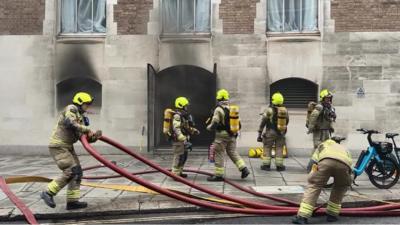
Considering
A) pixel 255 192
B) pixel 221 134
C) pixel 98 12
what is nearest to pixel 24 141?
pixel 98 12

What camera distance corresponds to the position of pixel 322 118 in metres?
8.94

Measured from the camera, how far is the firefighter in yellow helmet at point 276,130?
30.4 ft

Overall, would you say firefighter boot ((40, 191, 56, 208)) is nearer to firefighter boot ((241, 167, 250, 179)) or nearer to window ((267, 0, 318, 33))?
firefighter boot ((241, 167, 250, 179))

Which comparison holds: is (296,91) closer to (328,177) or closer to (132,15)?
(132,15)

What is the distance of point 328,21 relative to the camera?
12.0 meters

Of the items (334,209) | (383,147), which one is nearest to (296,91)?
(383,147)

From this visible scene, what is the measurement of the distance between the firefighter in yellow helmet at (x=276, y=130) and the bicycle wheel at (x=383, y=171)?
229cm

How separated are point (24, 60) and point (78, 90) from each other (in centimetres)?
187

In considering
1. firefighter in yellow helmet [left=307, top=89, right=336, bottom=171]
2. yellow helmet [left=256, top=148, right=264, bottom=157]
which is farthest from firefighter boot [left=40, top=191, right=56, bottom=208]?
yellow helmet [left=256, top=148, right=264, bottom=157]

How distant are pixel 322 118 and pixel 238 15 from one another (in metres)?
4.78

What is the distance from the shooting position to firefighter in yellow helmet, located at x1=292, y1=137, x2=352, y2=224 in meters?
5.27

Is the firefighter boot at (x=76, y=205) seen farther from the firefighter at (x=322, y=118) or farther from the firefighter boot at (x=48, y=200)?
the firefighter at (x=322, y=118)

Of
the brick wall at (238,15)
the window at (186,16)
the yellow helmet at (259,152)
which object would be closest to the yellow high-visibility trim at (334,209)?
the yellow helmet at (259,152)

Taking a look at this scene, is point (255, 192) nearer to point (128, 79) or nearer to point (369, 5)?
point (128, 79)
